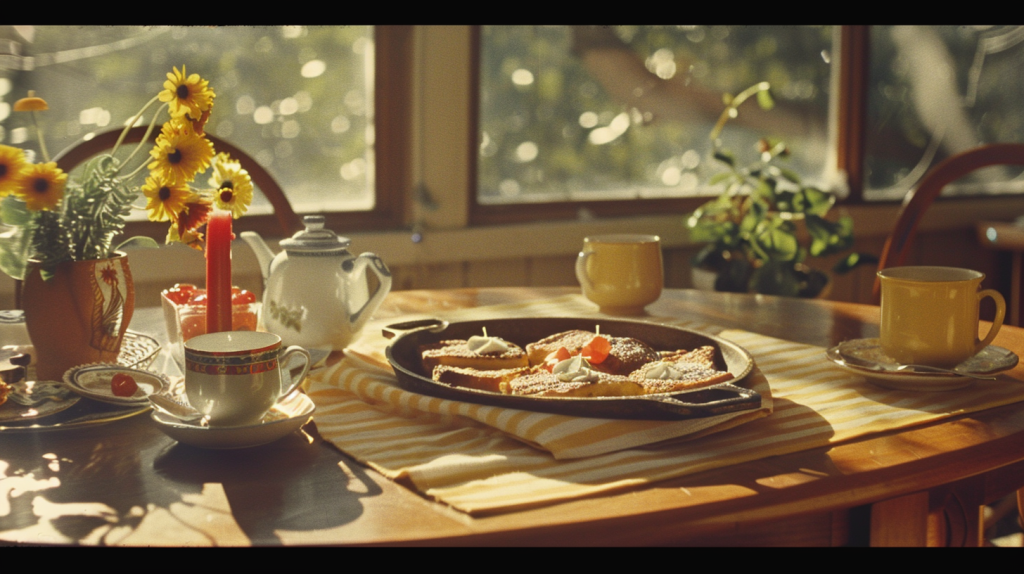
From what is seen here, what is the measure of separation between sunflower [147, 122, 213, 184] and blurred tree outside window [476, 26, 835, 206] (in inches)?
62.7

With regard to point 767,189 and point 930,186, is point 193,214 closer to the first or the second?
point 930,186

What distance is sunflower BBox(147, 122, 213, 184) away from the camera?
89cm

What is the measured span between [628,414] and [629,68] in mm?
2006

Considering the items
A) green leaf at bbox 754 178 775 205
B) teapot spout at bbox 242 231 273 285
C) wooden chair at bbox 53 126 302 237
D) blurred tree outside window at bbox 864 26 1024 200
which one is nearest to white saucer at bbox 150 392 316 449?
teapot spout at bbox 242 231 273 285

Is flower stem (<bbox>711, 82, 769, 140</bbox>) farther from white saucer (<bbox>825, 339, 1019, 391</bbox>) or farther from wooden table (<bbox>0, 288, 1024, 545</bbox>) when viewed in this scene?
wooden table (<bbox>0, 288, 1024, 545</bbox>)

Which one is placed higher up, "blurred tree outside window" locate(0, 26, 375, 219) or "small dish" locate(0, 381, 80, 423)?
"blurred tree outside window" locate(0, 26, 375, 219)

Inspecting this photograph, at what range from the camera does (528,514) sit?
→ 2.09 ft

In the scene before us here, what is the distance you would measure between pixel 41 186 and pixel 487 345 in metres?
0.46

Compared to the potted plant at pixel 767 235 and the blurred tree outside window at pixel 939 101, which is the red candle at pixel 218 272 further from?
the blurred tree outside window at pixel 939 101

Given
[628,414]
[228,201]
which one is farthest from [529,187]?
[628,414]

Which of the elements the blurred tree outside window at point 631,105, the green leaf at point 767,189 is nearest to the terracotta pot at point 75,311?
the blurred tree outside window at point 631,105

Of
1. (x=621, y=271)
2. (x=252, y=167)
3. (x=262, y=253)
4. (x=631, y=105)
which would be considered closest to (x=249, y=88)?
(x=252, y=167)

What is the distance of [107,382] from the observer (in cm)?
91
